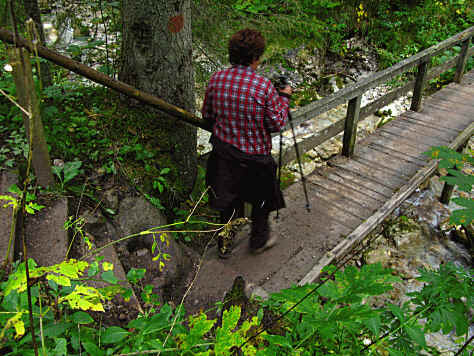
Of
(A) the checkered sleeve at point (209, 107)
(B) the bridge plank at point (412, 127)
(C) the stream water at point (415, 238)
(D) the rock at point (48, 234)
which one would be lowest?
(C) the stream water at point (415, 238)

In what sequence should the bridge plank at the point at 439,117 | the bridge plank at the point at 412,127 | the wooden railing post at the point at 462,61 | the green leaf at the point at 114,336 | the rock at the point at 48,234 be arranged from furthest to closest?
the wooden railing post at the point at 462,61 < the bridge plank at the point at 439,117 < the bridge plank at the point at 412,127 < the rock at the point at 48,234 < the green leaf at the point at 114,336

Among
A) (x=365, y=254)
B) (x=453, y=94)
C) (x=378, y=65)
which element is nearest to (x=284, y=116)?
(x=365, y=254)

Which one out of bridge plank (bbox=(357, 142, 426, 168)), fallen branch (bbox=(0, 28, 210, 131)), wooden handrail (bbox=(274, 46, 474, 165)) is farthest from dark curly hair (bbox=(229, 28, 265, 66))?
bridge plank (bbox=(357, 142, 426, 168))

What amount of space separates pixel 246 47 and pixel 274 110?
502 millimetres

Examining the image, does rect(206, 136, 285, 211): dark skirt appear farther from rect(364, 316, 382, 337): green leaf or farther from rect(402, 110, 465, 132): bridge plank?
rect(402, 110, 465, 132): bridge plank

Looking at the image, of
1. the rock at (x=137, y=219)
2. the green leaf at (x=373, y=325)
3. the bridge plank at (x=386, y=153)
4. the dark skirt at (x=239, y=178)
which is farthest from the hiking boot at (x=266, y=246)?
the bridge plank at (x=386, y=153)

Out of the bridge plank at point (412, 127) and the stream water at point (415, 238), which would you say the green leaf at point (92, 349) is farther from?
the bridge plank at point (412, 127)

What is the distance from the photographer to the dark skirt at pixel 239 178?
3.03 m

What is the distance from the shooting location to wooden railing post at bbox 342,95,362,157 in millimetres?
4737

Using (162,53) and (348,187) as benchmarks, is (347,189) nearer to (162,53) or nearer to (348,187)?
(348,187)

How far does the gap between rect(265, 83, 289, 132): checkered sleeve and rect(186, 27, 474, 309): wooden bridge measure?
900 millimetres

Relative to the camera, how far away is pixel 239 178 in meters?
3.12

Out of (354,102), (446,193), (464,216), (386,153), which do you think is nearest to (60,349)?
(464,216)

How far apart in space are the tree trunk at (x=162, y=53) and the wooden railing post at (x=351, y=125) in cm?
226
